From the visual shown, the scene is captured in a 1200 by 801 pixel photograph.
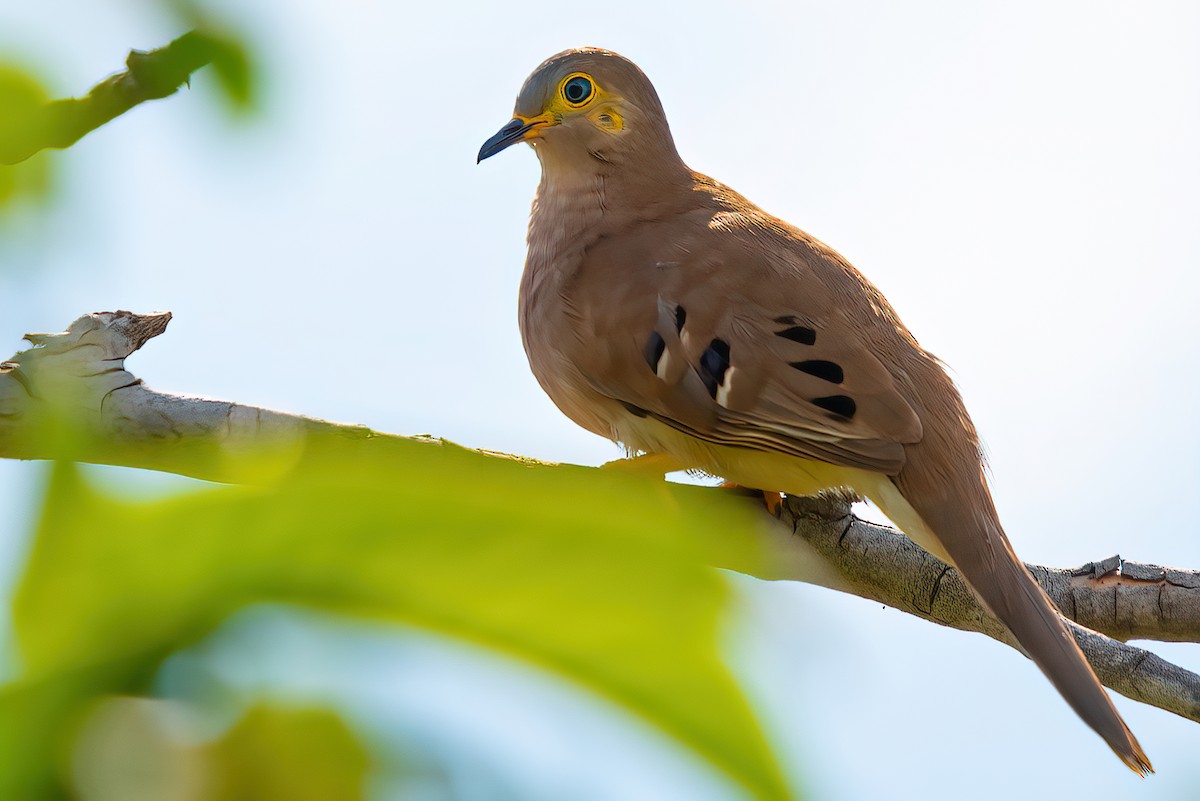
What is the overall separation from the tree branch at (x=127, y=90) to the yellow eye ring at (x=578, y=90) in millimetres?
2516

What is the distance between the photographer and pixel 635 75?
320 cm

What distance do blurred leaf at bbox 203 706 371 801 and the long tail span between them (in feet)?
6.21

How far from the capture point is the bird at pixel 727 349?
2.38 m

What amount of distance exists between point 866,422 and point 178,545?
222 cm

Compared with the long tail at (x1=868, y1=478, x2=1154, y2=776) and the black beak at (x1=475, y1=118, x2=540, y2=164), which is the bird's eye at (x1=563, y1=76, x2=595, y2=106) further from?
the long tail at (x1=868, y1=478, x2=1154, y2=776)

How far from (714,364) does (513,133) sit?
1021mm

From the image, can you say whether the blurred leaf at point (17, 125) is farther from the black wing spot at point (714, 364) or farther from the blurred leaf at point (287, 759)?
the black wing spot at point (714, 364)

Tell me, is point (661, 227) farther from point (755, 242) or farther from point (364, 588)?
point (364, 588)

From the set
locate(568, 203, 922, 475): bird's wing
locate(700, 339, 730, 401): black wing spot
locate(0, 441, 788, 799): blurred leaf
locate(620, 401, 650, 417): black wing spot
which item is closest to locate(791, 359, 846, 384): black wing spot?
locate(568, 203, 922, 475): bird's wing

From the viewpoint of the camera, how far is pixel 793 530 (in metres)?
2.58

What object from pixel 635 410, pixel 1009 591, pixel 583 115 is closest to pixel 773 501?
pixel 635 410

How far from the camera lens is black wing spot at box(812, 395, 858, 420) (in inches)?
94.2

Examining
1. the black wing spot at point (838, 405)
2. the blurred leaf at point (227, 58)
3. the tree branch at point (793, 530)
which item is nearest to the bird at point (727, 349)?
Result: the black wing spot at point (838, 405)

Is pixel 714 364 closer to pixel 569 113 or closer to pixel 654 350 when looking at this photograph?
pixel 654 350
